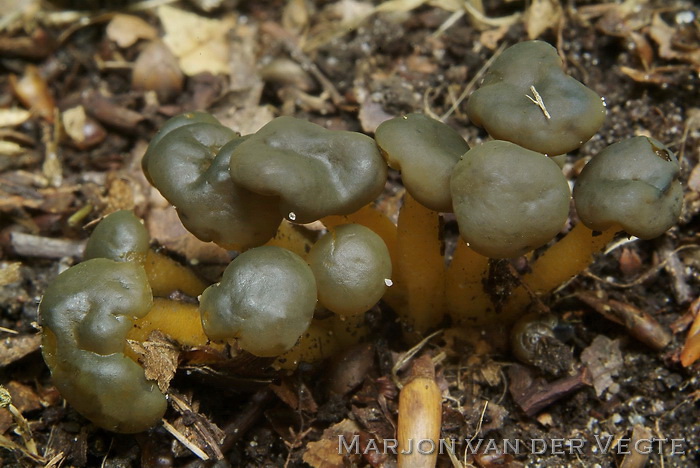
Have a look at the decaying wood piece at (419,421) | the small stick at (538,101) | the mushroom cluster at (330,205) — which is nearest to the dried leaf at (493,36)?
the mushroom cluster at (330,205)

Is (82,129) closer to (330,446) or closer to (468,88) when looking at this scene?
(468,88)

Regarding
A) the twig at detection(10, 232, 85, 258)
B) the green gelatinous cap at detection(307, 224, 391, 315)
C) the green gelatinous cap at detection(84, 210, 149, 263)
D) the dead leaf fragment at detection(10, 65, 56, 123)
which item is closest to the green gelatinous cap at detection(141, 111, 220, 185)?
the green gelatinous cap at detection(84, 210, 149, 263)

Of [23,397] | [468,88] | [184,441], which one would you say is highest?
[468,88]

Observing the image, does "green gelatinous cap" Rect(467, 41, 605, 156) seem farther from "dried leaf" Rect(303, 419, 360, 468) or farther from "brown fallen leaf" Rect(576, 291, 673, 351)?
"dried leaf" Rect(303, 419, 360, 468)

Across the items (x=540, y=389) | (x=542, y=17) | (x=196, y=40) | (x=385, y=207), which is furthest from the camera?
(x=196, y=40)

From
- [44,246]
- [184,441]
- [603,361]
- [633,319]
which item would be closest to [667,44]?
[633,319]

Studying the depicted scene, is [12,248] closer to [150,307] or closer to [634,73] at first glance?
[150,307]
